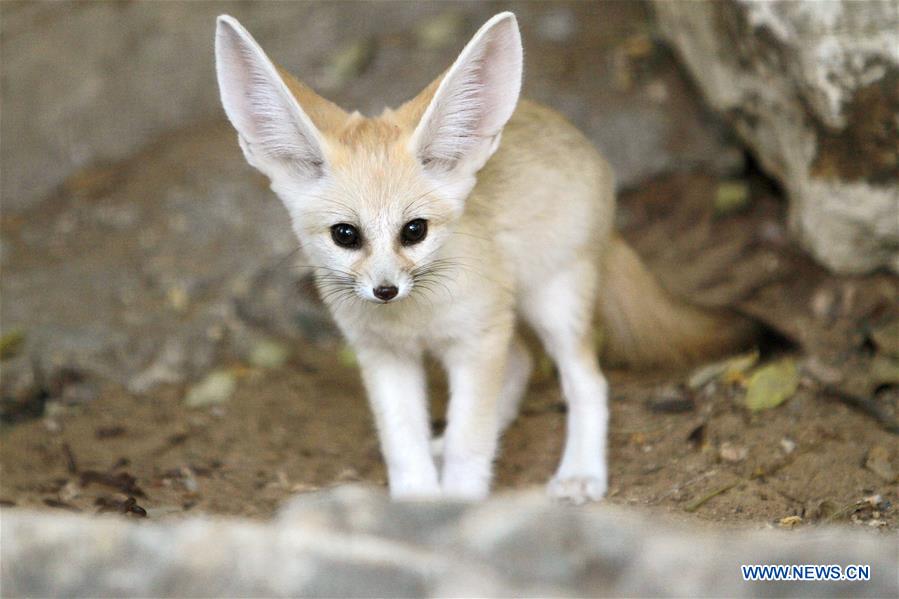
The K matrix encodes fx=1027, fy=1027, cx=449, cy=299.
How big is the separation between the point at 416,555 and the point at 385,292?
821 mm

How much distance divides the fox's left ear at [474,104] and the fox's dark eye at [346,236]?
0.25 m

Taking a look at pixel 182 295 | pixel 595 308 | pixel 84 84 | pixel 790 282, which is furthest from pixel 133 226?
pixel 790 282

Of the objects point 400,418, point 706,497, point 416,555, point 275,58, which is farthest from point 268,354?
point 416,555

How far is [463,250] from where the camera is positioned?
277 centimetres

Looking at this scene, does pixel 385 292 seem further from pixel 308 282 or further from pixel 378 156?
pixel 308 282

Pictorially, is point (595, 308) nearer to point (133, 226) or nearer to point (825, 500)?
point (825, 500)

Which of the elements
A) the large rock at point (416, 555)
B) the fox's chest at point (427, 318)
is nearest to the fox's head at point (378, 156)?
the fox's chest at point (427, 318)

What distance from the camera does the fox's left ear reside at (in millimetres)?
2447

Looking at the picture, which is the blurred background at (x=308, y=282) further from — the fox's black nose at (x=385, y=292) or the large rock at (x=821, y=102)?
the fox's black nose at (x=385, y=292)

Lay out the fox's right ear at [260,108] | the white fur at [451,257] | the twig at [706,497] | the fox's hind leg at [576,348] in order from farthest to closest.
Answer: the fox's hind leg at [576,348]
the twig at [706,497]
the white fur at [451,257]
the fox's right ear at [260,108]

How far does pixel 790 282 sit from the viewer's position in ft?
12.7

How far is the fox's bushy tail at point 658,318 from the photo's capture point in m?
3.39

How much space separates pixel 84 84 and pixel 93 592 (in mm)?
3677

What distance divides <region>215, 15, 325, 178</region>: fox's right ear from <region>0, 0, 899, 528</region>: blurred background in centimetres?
97
